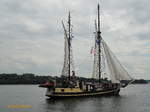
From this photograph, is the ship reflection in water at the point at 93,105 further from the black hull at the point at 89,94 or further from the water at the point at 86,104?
the black hull at the point at 89,94

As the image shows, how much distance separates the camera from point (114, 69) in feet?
193

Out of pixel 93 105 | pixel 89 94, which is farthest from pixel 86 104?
pixel 89 94

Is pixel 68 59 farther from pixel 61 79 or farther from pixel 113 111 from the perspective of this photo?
pixel 113 111

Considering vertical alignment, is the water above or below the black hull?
below

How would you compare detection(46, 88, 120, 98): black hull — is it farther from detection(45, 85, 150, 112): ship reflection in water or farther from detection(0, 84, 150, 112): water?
detection(0, 84, 150, 112): water

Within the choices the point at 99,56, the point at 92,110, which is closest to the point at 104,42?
the point at 99,56

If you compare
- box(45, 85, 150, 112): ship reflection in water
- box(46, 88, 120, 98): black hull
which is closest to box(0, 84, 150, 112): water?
box(45, 85, 150, 112): ship reflection in water

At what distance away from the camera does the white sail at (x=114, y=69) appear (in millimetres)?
58688

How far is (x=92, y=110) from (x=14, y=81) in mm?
153406

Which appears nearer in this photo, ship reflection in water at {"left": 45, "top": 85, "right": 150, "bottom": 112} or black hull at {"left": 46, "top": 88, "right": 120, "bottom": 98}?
ship reflection in water at {"left": 45, "top": 85, "right": 150, "bottom": 112}

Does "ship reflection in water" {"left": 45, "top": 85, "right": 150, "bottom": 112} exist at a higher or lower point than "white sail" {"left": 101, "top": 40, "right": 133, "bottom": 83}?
lower

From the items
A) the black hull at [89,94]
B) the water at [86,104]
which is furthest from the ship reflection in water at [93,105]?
the black hull at [89,94]

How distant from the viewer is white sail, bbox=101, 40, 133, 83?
193ft

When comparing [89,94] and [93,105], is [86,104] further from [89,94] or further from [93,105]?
[89,94]
